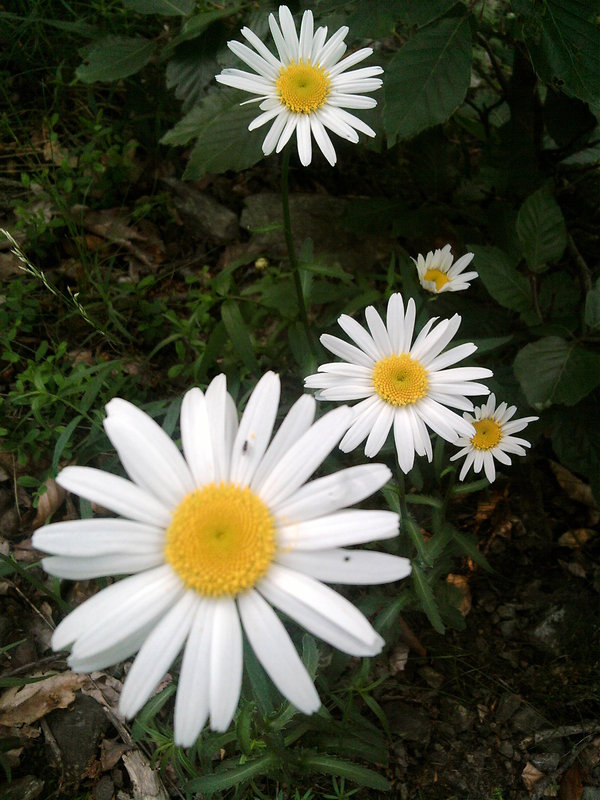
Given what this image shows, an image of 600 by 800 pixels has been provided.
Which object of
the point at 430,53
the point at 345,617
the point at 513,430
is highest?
the point at 430,53

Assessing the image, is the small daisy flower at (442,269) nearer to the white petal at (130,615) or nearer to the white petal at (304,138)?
the white petal at (304,138)

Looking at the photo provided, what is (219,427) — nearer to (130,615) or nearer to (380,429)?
(130,615)

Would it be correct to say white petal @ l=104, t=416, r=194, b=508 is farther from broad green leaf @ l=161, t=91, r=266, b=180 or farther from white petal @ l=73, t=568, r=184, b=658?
broad green leaf @ l=161, t=91, r=266, b=180

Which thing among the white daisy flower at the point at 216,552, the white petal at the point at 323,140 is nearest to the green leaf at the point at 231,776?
the white daisy flower at the point at 216,552

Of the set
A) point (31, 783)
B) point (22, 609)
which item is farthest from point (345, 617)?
point (22, 609)

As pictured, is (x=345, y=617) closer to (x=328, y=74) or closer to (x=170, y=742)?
(x=170, y=742)

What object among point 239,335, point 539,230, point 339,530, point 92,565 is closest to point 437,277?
point 539,230
